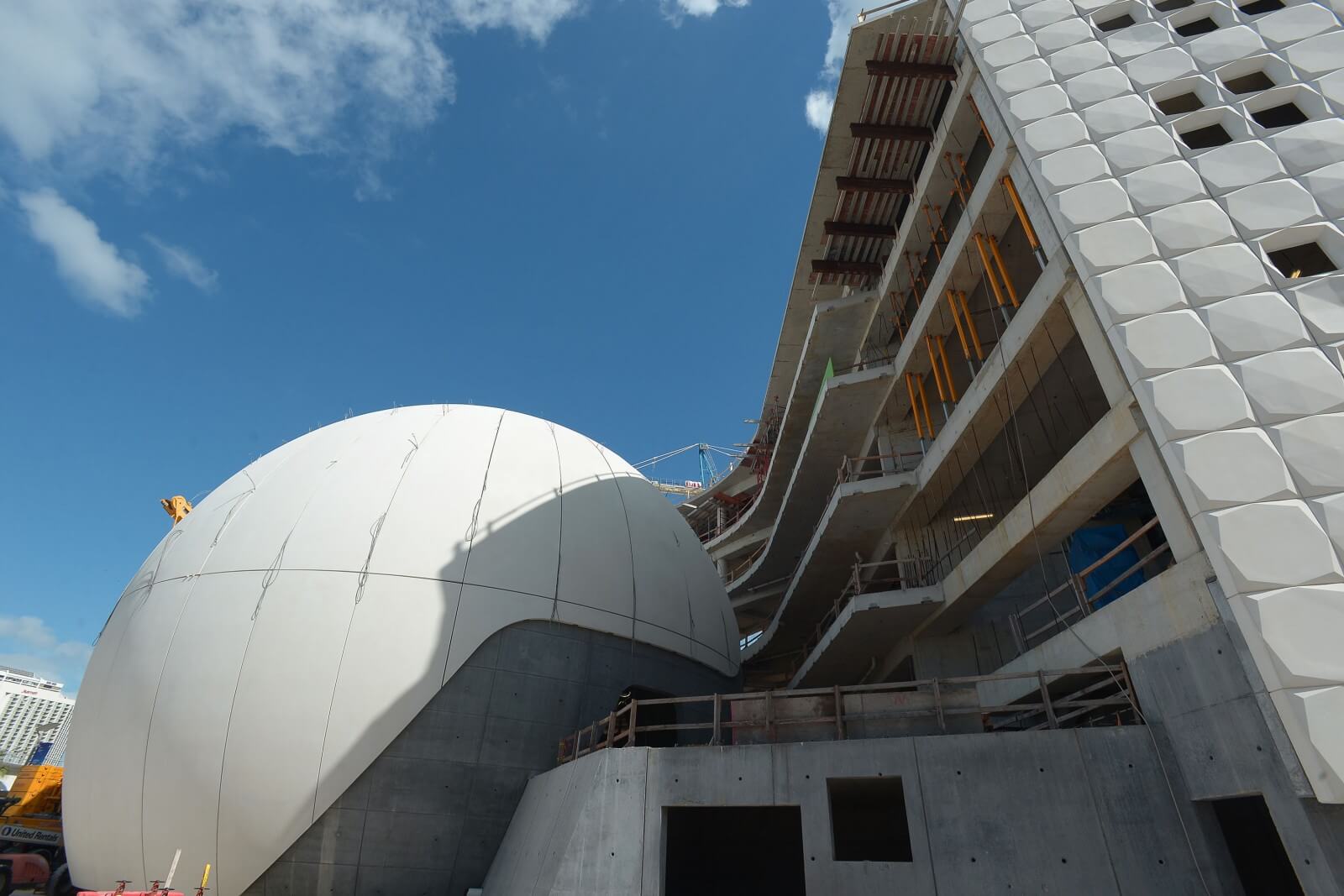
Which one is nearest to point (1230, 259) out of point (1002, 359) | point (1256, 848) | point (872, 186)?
point (1002, 359)

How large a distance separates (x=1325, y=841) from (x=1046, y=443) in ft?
41.2

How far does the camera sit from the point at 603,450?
83.8 feet

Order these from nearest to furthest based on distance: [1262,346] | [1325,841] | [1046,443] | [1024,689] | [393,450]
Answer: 1. [1325,841]
2. [1262,346]
3. [1024,689]
4. [1046,443]
5. [393,450]

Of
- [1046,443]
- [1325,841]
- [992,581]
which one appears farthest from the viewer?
[1046,443]

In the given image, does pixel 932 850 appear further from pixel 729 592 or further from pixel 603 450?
pixel 729 592

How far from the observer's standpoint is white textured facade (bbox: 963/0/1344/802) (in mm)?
8844

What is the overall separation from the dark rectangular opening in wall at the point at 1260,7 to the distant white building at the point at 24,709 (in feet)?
680

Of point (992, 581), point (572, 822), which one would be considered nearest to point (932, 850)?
point (572, 822)

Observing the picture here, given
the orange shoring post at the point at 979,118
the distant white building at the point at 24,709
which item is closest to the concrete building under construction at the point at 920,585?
the orange shoring post at the point at 979,118

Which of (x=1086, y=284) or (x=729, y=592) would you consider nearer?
(x=1086, y=284)

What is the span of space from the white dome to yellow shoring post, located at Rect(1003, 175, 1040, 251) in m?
13.5

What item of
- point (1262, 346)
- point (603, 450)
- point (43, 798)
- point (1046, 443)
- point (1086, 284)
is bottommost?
point (43, 798)

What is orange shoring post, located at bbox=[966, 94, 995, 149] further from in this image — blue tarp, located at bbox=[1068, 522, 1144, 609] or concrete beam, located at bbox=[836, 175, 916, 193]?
blue tarp, located at bbox=[1068, 522, 1144, 609]

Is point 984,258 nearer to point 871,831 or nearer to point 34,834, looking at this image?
point 871,831
